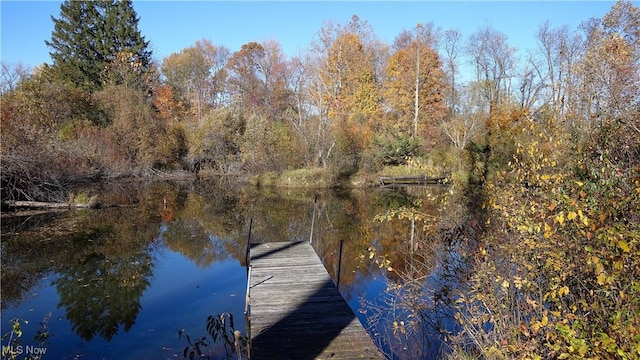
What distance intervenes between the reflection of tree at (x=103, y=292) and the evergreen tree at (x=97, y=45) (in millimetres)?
27767

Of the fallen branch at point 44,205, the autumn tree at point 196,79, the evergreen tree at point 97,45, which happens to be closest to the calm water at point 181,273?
the fallen branch at point 44,205

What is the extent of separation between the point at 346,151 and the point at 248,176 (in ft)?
21.5

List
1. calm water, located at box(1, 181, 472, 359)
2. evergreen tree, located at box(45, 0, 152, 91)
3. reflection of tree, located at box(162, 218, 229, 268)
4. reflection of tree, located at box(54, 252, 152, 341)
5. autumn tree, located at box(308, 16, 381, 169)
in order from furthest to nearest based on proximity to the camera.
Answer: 1. evergreen tree, located at box(45, 0, 152, 91)
2. autumn tree, located at box(308, 16, 381, 169)
3. reflection of tree, located at box(162, 218, 229, 268)
4. reflection of tree, located at box(54, 252, 152, 341)
5. calm water, located at box(1, 181, 472, 359)

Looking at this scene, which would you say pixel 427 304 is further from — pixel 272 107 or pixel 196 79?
pixel 196 79

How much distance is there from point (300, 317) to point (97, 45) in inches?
1543

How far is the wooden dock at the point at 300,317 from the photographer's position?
17.6ft

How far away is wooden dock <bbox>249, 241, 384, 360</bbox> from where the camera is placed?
5355 millimetres

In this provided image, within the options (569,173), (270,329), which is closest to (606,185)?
(569,173)

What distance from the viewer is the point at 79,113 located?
97.8 feet

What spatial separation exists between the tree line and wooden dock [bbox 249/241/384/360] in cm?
1199

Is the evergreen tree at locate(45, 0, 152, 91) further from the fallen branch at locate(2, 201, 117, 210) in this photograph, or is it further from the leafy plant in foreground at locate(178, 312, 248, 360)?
the leafy plant in foreground at locate(178, 312, 248, 360)

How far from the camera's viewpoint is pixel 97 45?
37906mm

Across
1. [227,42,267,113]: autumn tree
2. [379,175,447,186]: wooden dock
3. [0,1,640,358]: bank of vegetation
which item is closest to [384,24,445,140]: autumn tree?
[0,1,640,358]: bank of vegetation

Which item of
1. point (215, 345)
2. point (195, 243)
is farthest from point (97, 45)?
point (215, 345)
